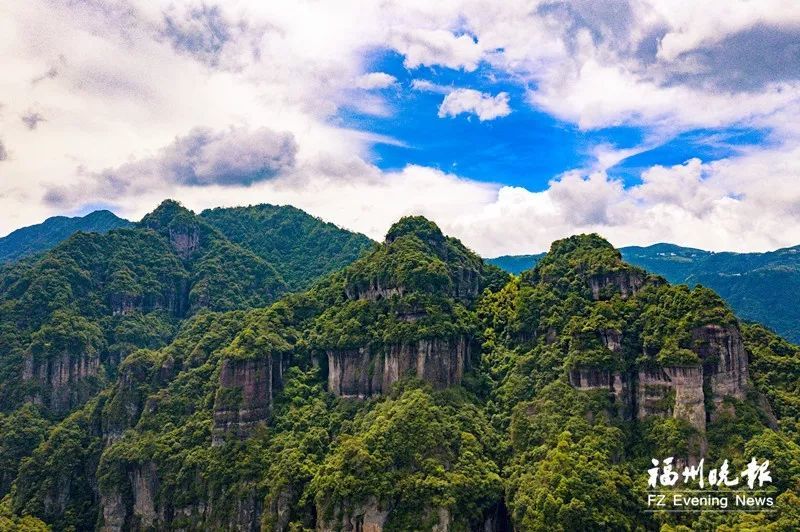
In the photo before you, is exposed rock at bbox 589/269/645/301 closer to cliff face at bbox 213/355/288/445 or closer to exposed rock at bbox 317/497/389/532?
exposed rock at bbox 317/497/389/532

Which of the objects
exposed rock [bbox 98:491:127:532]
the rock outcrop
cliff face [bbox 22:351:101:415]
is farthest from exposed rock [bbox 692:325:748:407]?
the rock outcrop

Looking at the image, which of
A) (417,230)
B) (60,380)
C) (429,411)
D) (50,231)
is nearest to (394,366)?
(429,411)

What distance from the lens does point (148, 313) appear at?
114000 mm

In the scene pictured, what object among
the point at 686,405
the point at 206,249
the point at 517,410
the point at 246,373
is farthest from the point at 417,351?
the point at 206,249

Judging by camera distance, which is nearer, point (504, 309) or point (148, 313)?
point (504, 309)

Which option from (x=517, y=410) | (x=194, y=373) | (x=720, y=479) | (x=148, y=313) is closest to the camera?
(x=720, y=479)

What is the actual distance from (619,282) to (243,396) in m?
43.0

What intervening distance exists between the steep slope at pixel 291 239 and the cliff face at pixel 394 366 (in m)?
62.1

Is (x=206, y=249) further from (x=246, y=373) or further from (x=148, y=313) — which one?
(x=246, y=373)

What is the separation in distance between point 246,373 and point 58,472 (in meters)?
26.1

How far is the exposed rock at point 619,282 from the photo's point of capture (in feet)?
218

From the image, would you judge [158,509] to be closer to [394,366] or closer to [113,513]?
[113,513]

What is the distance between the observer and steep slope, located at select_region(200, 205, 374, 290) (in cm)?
14012

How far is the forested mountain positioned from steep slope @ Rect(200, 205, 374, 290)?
52060 millimetres
